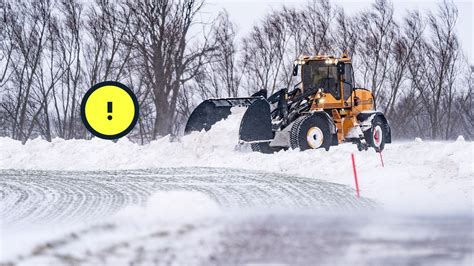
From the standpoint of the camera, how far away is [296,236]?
762 cm

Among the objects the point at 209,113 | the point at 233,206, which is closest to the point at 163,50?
the point at 209,113

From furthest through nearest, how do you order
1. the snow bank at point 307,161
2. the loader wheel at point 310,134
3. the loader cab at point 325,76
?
the loader cab at point 325,76, the loader wheel at point 310,134, the snow bank at point 307,161

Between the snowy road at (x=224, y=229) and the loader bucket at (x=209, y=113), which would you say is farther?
the loader bucket at (x=209, y=113)

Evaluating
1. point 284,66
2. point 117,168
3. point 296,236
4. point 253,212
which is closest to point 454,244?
point 296,236

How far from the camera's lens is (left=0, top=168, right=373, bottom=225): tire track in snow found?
1129cm

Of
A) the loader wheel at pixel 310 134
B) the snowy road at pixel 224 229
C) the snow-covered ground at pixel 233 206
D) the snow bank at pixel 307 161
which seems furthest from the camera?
the loader wheel at pixel 310 134

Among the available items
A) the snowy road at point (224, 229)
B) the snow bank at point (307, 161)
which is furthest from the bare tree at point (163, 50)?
the snowy road at point (224, 229)

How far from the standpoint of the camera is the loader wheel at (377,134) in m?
24.3

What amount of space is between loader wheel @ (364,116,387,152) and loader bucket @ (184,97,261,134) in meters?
4.14

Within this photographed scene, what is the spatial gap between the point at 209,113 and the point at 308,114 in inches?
125

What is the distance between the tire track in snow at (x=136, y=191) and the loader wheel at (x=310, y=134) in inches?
148

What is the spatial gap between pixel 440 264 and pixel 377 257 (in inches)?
20.9

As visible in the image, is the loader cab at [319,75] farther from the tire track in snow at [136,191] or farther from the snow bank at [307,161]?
the tire track in snow at [136,191]

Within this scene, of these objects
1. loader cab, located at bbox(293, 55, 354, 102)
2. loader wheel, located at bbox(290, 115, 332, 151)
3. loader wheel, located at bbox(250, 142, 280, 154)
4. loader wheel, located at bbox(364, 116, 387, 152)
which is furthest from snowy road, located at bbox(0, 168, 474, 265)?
loader wheel, located at bbox(364, 116, 387, 152)
